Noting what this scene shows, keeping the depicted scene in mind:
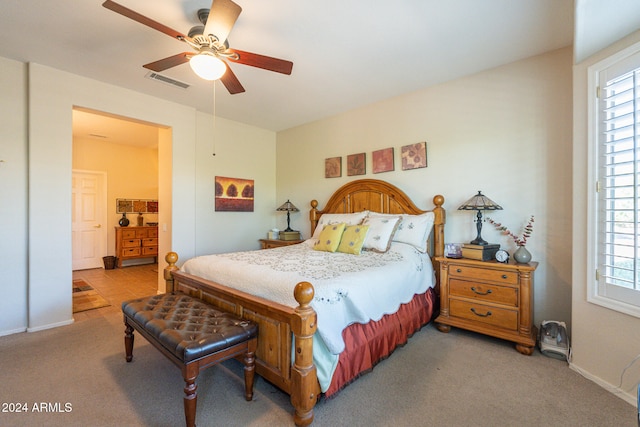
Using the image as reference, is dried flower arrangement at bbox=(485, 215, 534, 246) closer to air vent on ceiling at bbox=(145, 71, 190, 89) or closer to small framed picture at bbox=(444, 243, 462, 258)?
small framed picture at bbox=(444, 243, 462, 258)

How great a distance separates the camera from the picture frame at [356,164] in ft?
13.2

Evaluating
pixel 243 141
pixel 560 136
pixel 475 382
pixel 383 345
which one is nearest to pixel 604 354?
pixel 475 382

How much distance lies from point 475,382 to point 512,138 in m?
2.30

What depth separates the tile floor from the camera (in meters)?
3.52

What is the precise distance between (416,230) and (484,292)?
2.84 ft

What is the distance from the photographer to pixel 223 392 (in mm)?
1894

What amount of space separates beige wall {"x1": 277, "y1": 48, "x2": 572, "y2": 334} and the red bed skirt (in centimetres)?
109

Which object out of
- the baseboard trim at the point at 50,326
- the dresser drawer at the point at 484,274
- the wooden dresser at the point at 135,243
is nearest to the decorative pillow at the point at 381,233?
the dresser drawer at the point at 484,274

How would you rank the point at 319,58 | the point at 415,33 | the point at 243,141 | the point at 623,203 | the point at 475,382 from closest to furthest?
the point at 623,203, the point at 475,382, the point at 415,33, the point at 319,58, the point at 243,141

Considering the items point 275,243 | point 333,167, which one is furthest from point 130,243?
point 333,167

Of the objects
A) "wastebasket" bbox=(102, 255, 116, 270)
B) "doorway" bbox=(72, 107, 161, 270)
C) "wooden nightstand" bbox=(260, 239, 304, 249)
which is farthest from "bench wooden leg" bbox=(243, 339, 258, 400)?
"wastebasket" bbox=(102, 255, 116, 270)

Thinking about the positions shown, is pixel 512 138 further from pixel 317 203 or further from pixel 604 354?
pixel 317 203

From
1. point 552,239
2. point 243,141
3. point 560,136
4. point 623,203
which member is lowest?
point 552,239

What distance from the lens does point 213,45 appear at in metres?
1.97
